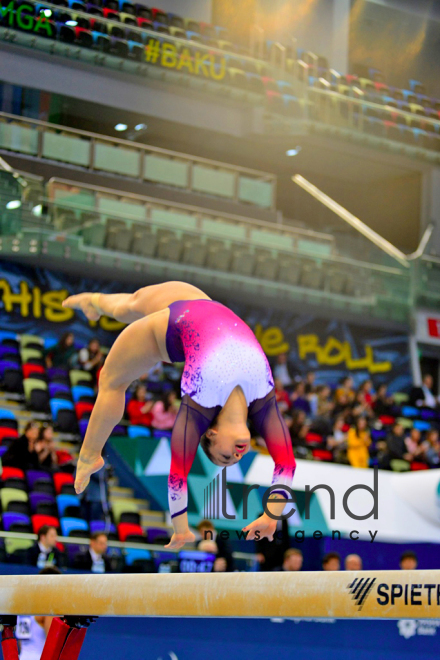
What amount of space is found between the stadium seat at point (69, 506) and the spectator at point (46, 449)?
41cm

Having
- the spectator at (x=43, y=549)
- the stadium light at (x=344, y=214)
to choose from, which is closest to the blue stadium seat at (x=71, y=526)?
the spectator at (x=43, y=549)

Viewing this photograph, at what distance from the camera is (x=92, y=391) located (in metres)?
10.5

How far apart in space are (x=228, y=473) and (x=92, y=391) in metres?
2.38

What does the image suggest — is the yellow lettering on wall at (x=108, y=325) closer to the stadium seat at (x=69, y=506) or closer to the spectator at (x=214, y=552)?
the stadium seat at (x=69, y=506)

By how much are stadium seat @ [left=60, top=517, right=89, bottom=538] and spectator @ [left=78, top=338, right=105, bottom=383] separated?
289cm

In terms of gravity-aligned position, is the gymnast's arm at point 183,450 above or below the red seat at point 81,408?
below

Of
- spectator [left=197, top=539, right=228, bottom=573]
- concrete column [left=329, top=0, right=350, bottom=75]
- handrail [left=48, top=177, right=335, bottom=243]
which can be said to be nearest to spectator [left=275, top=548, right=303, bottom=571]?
spectator [left=197, top=539, right=228, bottom=573]

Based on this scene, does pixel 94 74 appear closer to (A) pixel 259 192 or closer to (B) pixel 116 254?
(B) pixel 116 254

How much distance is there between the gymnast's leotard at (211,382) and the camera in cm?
352

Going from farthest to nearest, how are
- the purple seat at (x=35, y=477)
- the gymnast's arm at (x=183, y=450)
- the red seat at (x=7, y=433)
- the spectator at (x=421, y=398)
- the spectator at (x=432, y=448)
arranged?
1. the spectator at (x=421, y=398)
2. the spectator at (x=432, y=448)
3. the red seat at (x=7, y=433)
4. the purple seat at (x=35, y=477)
5. the gymnast's arm at (x=183, y=450)

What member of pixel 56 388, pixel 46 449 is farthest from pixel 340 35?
pixel 46 449

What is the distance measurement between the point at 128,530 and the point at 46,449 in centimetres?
119

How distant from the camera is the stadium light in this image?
16.1 m

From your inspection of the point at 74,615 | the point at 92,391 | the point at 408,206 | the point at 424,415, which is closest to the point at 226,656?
the point at 74,615
